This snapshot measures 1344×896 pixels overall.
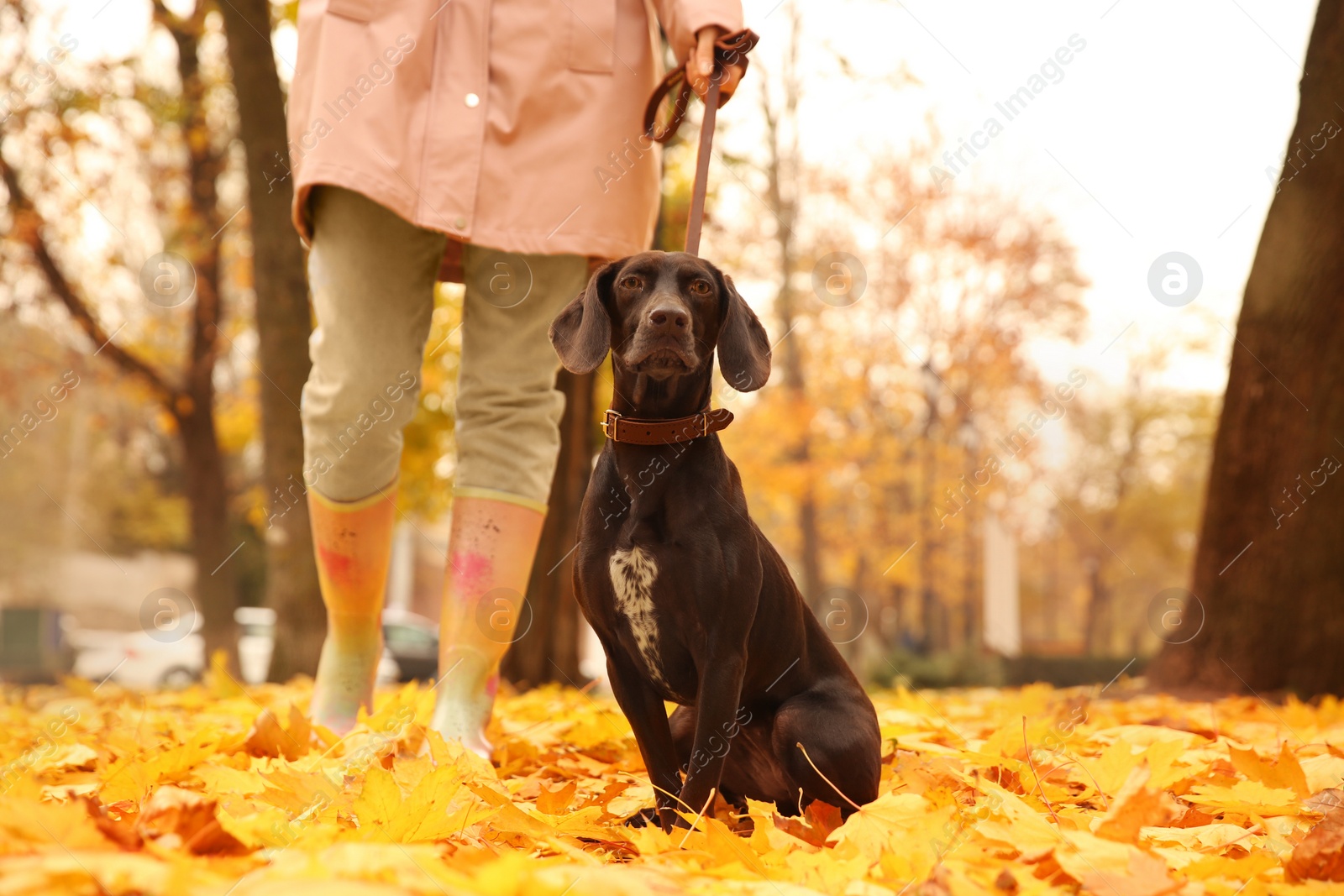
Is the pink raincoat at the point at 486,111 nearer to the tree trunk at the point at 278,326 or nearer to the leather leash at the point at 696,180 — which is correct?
the leather leash at the point at 696,180

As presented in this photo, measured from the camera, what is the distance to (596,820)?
219cm

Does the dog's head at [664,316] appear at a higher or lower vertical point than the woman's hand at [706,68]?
lower

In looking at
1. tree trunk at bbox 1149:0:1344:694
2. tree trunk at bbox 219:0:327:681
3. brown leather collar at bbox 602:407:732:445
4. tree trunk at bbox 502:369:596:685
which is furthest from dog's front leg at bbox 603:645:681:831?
tree trunk at bbox 1149:0:1344:694

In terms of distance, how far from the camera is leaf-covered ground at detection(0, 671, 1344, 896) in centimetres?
135

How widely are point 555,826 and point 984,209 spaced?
70.7ft

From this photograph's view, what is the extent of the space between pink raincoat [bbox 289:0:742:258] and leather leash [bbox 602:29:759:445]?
0.06 meters

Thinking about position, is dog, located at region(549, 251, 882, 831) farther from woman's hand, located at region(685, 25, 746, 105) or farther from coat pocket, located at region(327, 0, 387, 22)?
coat pocket, located at region(327, 0, 387, 22)

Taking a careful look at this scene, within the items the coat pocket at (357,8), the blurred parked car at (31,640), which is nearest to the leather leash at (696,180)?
the coat pocket at (357,8)

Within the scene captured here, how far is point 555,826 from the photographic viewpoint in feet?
6.23

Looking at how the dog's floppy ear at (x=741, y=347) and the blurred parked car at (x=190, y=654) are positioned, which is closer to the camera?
the dog's floppy ear at (x=741, y=347)

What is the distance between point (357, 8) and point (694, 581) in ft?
5.75

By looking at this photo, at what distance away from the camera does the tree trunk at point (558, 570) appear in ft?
21.1

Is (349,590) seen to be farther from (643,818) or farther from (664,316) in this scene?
(664,316)

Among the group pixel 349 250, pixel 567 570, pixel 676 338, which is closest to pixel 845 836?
pixel 676 338
